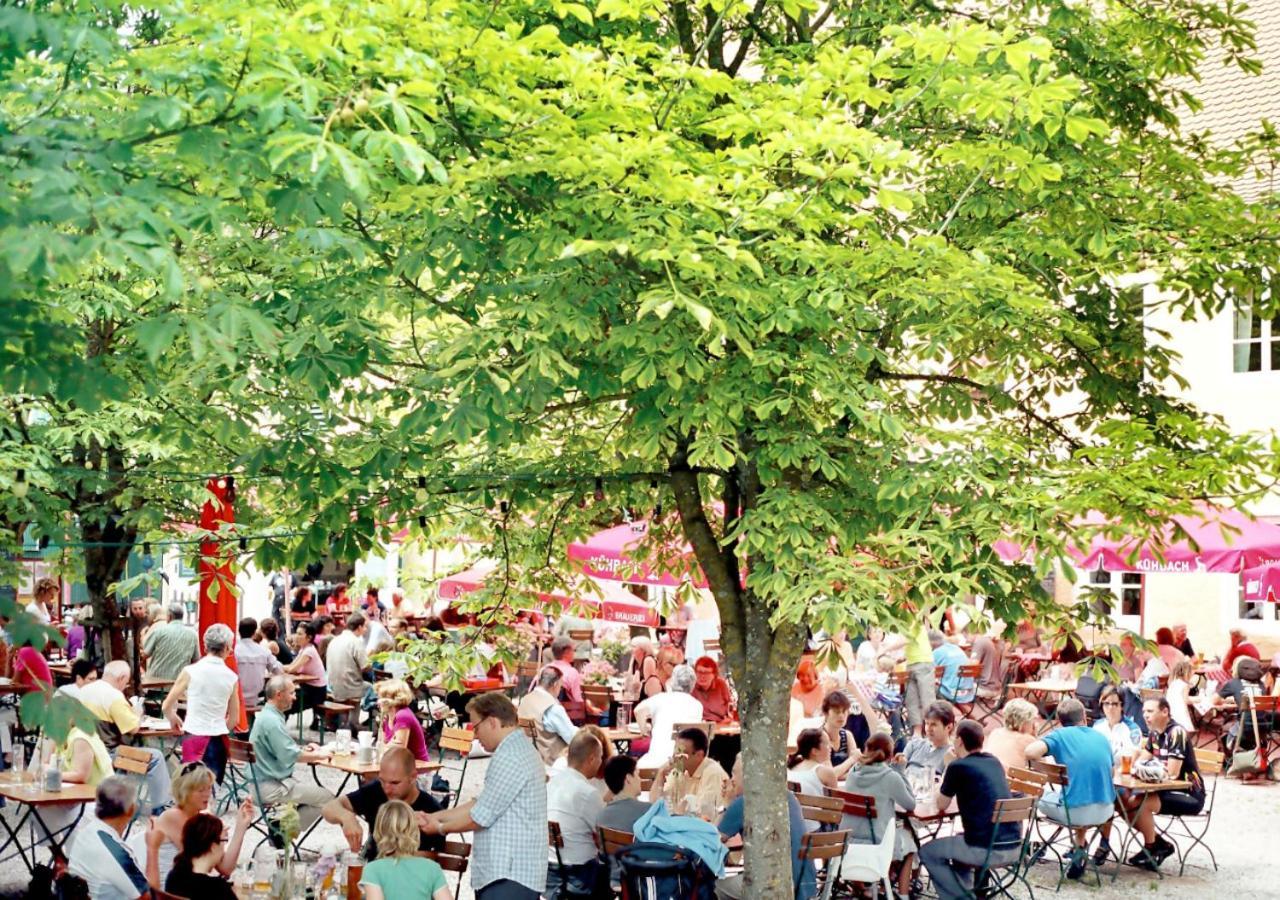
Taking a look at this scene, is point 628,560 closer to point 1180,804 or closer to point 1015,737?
point 1015,737

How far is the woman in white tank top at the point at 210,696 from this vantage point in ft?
45.0

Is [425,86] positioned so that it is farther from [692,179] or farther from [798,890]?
[798,890]

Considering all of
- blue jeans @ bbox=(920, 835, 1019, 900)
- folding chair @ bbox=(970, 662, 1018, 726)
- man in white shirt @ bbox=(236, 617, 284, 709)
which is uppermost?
man in white shirt @ bbox=(236, 617, 284, 709)

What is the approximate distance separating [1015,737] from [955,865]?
2148 mm

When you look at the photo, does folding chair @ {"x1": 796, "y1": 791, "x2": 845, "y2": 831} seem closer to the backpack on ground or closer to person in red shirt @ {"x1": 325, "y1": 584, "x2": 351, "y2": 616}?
the backpack on ground

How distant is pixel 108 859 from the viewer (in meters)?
8.64

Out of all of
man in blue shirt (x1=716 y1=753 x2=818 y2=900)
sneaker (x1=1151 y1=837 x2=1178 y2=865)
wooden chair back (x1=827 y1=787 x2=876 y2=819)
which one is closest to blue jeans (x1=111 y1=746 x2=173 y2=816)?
man in blue shirt (x1=716 y1=753 x2=818 y2=900)

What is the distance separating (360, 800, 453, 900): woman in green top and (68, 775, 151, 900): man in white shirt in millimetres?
1698

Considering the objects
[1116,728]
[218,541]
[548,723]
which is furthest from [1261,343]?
[218,541]

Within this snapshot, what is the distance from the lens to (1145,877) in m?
13.4

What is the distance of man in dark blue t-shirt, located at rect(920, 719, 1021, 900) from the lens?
11180 mm

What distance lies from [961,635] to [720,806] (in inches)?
517

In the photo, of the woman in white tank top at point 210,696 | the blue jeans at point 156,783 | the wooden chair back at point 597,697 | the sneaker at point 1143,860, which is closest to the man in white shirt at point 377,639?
the wooden chair back at point 597,697

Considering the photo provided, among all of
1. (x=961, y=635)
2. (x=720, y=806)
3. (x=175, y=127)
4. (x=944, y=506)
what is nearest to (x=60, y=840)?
Result: (x=720, y=806)
